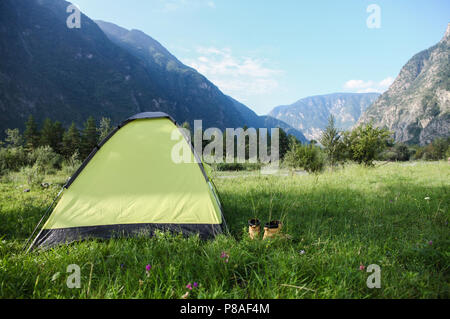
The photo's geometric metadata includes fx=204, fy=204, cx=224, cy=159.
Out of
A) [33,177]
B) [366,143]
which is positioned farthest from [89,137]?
[366,143]

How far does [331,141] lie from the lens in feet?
45.5

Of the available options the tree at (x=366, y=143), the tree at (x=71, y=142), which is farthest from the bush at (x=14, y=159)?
the tree at (x=366, y=143)

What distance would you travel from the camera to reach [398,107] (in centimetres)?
13750

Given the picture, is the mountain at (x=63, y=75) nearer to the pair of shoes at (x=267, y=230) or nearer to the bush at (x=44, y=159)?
the bush at (x=44, y=159)

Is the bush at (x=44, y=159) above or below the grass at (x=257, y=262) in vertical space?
above

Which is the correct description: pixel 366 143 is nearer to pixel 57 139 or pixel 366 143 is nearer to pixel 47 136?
pixel 47 136

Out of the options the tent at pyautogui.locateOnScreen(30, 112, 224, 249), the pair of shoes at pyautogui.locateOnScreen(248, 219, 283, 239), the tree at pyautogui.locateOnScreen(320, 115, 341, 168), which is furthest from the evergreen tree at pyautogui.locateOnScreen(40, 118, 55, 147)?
the pair of shoes at pyautogui.locateOnScreen(248, 219, 283, 239)

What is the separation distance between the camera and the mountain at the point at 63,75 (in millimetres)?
83500

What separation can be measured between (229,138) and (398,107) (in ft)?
489

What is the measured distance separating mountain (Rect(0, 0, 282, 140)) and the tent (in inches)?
3502

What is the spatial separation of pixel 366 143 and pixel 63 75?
137745 mm

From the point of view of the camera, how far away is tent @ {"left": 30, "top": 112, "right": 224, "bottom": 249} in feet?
10.3

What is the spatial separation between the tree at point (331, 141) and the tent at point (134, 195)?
12.3 m

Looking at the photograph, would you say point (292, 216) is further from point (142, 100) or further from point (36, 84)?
point (142, 100)
